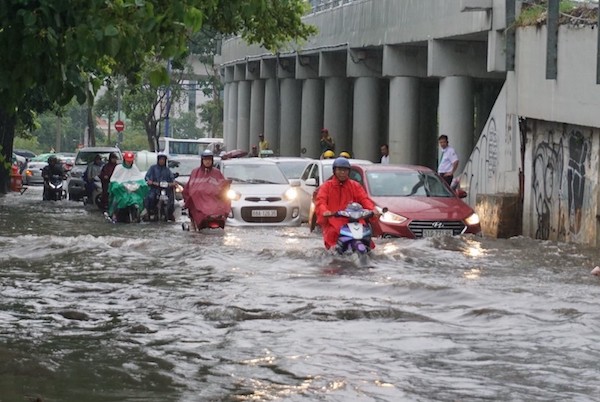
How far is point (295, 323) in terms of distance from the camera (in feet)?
42.9

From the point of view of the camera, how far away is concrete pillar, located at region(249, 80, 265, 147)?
61.3 meters

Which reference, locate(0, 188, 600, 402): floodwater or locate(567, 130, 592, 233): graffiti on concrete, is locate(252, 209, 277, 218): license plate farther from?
locate(567, 130, 592, 233): graffiti on concrete

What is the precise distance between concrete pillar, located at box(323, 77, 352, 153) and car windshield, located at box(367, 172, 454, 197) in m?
23.4

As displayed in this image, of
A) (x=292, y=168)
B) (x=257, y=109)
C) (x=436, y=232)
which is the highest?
(x=257, y=109)

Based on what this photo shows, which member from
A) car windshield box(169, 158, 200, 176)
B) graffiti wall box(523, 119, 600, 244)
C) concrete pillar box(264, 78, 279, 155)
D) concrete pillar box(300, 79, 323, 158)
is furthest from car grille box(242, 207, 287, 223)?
concrete pillar box(264, 78, 279, 155)

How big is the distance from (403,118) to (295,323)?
26502 mm

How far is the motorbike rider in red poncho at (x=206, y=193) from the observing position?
82.1 ft

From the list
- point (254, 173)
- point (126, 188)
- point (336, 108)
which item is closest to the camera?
point (254, 173)

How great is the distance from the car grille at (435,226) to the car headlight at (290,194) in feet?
16.4

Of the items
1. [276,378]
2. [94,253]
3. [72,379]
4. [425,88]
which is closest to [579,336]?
[276,378]

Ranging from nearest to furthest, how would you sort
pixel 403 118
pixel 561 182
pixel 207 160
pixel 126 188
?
pixel 561 182, pixel 207 160, pixel 126 188, pixel 403 118

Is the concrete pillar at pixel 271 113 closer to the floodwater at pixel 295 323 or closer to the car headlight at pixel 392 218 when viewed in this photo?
the car headlight at pixel 392 218

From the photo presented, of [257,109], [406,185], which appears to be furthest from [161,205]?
[257,109]

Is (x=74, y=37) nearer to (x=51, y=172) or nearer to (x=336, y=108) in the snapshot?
(x=51, y=172)
